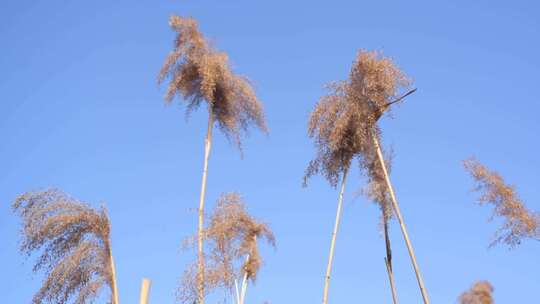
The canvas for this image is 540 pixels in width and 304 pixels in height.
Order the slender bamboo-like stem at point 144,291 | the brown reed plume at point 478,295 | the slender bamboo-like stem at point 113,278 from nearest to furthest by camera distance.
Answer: the slender bamboo-like stem at point 144,291 → the slender bamboo-like stem at point 113,278 → the brown reed plume at point 478,295

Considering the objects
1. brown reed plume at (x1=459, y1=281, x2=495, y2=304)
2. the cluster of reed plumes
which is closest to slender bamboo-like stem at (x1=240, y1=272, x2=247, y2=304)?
the cluster of reed plumes

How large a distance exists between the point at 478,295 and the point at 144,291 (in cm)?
1663

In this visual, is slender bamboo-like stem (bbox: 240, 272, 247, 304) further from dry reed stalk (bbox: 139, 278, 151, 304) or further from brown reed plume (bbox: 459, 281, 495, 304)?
brown reed plume (bbox: 459, 281, 495, 304)

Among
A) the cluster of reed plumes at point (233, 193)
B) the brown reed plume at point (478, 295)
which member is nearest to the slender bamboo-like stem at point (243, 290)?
the cluster of reed plumes at point (233, 193)

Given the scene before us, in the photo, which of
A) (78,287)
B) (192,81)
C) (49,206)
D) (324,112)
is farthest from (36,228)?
(324,112)

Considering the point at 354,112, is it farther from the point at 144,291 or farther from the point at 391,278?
the point at 144,291

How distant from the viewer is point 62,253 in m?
9.64

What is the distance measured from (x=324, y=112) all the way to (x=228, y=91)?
83.1 inches

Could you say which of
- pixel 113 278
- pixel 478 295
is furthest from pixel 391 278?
pixel 478 295

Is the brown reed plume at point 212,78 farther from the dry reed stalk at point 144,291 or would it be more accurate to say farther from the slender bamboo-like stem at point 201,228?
the dry reed stalk at point 144,291

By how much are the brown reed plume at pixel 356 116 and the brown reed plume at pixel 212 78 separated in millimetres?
1649

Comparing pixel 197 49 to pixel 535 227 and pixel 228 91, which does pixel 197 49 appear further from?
pixel 535 227

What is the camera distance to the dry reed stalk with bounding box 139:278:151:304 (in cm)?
675

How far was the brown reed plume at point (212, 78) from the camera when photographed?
11469 millimetres
